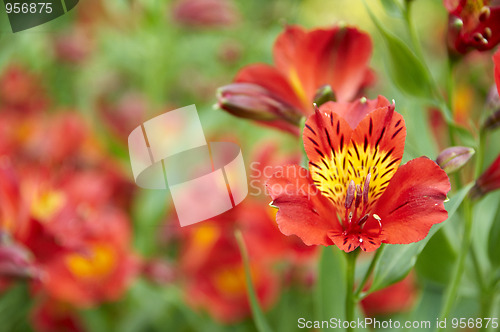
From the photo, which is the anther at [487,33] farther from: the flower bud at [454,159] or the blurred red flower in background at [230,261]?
the blurred red flower in background at [230,261]

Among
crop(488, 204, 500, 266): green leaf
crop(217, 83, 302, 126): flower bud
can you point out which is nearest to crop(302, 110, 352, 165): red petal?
crop(217, 83, 302, 126): flower bud

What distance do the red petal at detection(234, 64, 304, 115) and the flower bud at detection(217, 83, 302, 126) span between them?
0.03 ft

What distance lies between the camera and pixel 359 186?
38 centimetres

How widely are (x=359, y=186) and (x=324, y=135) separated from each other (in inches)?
1.7

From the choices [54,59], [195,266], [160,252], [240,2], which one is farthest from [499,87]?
[240,2]

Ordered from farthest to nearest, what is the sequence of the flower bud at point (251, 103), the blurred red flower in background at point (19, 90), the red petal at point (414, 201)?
the blurred red flower in background at point (19, 90) < the flower bud at point (251, 103) < the red petal at point (414, 201)

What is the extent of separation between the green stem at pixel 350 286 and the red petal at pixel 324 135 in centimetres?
8

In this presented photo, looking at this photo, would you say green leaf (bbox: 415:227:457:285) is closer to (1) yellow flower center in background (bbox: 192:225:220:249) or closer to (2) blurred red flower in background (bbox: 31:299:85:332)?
(1) yellow flower center in background (bbox: 192:225:220:249)

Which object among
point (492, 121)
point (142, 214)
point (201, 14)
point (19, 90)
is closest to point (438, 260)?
point (492, 121)

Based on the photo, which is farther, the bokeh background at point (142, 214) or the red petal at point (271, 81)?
the bokeh background at point (142, 214)

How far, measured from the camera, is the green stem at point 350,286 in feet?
1.32

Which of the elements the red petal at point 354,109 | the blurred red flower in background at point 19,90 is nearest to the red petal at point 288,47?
the red petal at point 354,109

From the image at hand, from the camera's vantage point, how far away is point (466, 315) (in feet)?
2.16

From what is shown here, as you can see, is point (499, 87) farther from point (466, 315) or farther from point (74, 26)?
point (74, 26)
